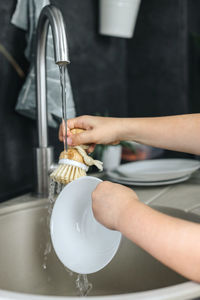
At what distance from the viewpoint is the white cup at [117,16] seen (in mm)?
1282

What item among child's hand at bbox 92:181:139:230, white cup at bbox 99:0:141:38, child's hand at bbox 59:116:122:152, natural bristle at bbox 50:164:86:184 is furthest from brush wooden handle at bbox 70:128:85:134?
white cup at bbox 99:0:141:38

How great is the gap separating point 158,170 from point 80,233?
0.52 metres

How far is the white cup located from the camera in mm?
1282

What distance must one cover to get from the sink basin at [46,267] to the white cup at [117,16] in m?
0.71

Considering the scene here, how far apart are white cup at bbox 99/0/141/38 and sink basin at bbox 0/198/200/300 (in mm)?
713

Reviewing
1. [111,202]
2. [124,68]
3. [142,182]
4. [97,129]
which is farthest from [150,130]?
[124,68]

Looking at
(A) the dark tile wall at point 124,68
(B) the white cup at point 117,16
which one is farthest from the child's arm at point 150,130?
(B) the white cup at point 117,16

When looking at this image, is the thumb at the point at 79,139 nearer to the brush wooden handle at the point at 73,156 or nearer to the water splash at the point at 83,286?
the brush wooden handle at the point at 73,156

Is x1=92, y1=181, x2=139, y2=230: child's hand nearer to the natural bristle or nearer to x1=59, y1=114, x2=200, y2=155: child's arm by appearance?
the natural bristle

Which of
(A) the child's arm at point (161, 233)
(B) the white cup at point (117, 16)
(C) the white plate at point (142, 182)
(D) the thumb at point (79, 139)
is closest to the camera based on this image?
(A) the child's arm at point (161, 233)

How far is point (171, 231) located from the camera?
505mm

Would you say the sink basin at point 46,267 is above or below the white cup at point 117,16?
below

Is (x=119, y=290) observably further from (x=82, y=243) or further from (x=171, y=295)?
(x=171, y=295)

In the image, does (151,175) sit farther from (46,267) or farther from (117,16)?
(117,16)
